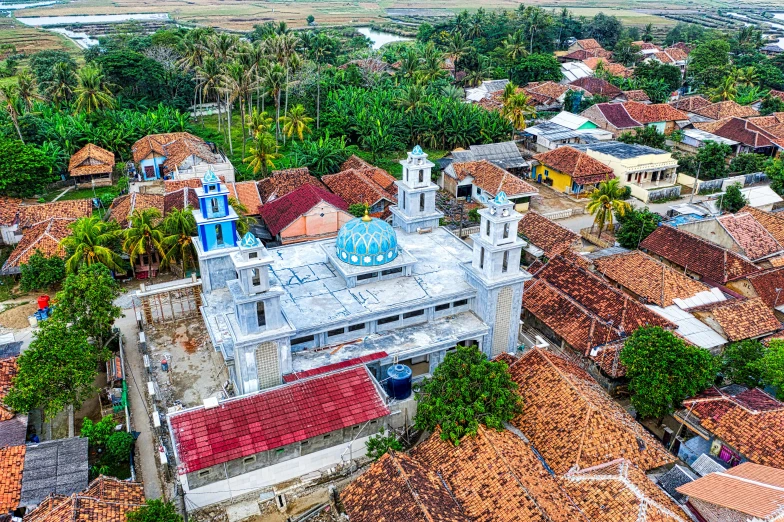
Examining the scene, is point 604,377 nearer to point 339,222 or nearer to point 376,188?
point 339,222

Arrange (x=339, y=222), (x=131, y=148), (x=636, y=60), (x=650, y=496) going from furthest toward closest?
1. (x=636, y=60)
2. (x=131, y=148)
3. (x=339, y=222)
4. (x=650, y=496)

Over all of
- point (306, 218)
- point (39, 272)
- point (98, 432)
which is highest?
point (306, 218)

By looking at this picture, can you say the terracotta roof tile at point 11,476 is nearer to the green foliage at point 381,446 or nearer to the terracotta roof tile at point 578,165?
the green foliage at point 381,446

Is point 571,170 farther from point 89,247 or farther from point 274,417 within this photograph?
point 89,247

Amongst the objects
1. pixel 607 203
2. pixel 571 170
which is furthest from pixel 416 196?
pixel 571 170

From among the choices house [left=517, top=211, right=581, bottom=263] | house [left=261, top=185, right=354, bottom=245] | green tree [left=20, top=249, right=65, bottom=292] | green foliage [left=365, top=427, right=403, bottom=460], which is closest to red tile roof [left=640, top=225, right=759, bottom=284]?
house [left=517, top=211, right=581, bottom=263]

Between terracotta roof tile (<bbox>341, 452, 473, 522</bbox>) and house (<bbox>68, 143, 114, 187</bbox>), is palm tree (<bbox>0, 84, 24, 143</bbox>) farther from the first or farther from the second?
terracotta roof tile (<bbox>341, 452, 473, 522</bbox>)

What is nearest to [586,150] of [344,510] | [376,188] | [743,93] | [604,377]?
[376,188]
